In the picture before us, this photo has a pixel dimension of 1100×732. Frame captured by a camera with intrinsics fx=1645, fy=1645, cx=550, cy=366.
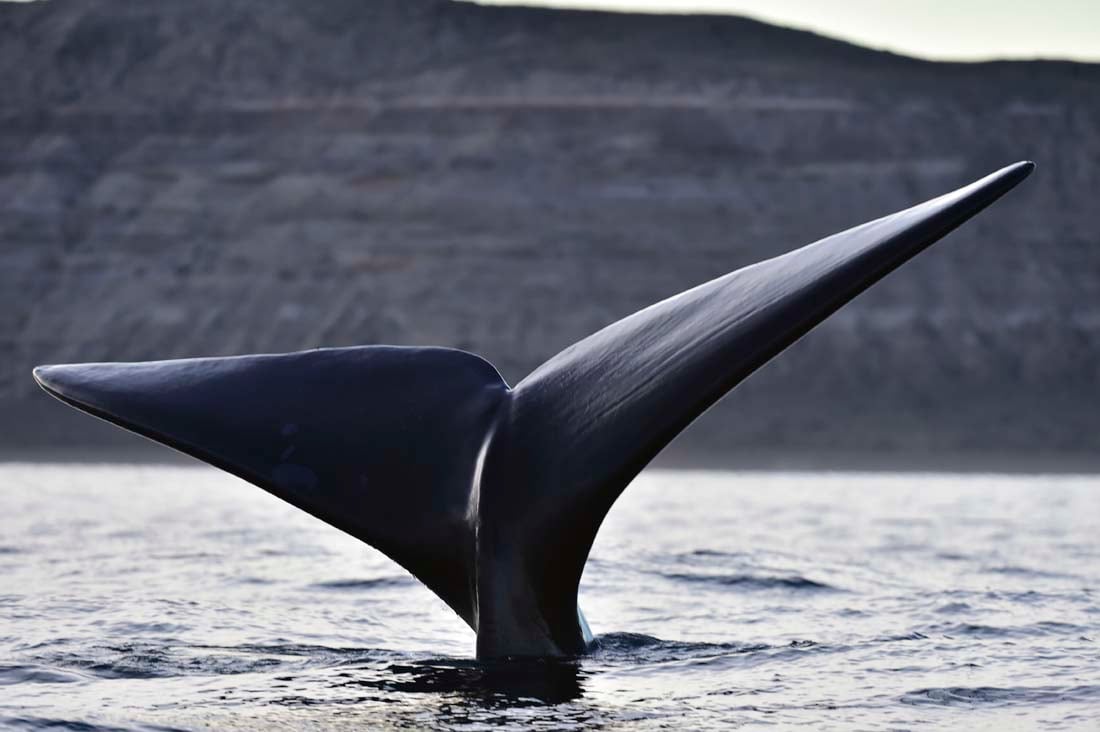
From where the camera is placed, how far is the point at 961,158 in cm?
5300

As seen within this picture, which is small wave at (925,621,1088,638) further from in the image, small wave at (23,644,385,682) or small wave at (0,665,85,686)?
small wave at (0,665,85,686)

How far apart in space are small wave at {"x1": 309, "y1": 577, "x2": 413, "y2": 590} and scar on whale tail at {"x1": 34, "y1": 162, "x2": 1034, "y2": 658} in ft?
15.5

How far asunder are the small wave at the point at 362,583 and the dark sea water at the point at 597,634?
0.04m

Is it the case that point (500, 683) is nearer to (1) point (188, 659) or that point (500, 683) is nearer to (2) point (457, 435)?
(2) point (457, 435)

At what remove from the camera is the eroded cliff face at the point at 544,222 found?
46.4 meters

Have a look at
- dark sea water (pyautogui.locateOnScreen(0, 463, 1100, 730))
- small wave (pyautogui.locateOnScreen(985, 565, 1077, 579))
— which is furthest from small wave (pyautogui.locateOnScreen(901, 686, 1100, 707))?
small wave (pyautogui.locateOnScreen(985, 565, 1077, 579))

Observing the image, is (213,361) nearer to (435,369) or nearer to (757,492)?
(435,369)

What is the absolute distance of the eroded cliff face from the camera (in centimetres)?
4638

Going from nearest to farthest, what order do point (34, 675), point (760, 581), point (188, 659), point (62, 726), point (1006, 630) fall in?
1. point (62, 726)
2. point (34, 675)
3. point (188, 659)
4. point (1006, 630)
5. point (760, 581)

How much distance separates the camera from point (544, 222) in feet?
164

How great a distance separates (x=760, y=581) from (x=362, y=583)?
2.57 m

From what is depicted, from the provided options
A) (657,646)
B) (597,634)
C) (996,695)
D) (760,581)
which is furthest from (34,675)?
(760,581)

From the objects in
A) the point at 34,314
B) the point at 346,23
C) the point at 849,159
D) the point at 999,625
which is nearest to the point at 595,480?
the point at 999,625

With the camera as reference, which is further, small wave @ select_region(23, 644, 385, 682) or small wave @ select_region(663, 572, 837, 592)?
small wave @ select_region(663, 572, 837, 592)
